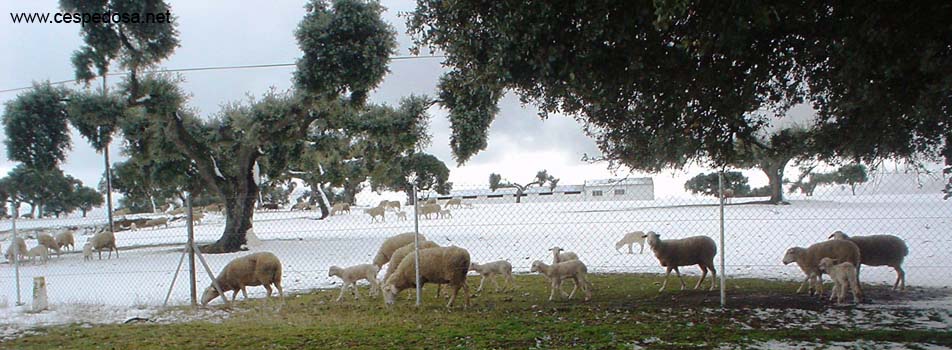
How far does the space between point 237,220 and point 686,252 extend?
53.1ft

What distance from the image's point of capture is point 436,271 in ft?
30.6

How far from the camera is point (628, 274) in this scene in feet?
42.4

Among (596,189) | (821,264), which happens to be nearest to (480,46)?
(821,264)

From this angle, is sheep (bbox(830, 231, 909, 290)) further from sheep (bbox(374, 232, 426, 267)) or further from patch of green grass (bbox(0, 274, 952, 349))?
sheep (bbox(374, 232, 426, 267))

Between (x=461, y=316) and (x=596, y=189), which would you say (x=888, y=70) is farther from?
(x=596, y=189)

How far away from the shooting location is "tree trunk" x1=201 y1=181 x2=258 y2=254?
21000 mm

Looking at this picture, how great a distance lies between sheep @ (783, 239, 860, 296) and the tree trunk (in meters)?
16.4

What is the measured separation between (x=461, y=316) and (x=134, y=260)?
49.2ft

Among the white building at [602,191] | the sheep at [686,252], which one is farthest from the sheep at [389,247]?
the sheep at [686,252]

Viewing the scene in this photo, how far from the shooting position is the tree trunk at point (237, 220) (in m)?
21.0

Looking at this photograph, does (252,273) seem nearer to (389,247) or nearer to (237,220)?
(389,247)

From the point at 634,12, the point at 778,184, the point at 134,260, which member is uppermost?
the point at 634,12

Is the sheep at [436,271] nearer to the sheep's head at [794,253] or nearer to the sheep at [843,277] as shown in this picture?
the sheep's head at [794,253]

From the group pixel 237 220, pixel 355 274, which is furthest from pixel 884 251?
pixel 237 220
